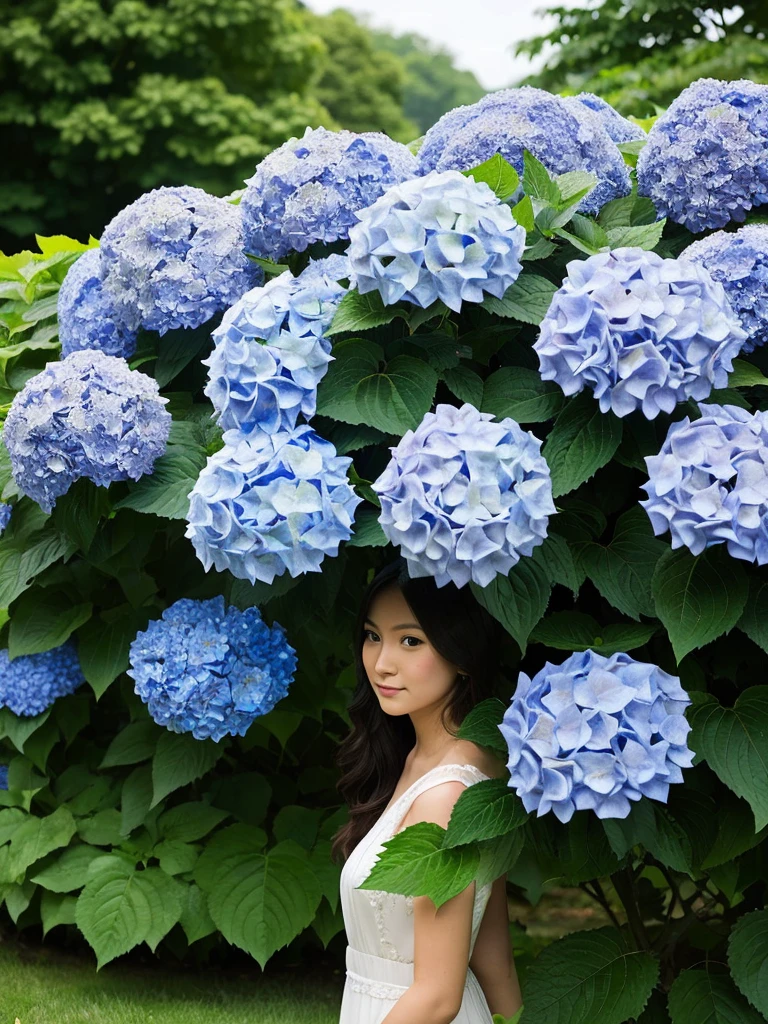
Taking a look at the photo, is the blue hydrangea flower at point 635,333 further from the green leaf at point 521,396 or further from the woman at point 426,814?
the woman at point 426,814

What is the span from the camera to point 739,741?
7.79 feet

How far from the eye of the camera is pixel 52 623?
3482 mm

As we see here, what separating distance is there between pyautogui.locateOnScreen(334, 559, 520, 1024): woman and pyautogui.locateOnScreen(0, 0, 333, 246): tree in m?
15.2

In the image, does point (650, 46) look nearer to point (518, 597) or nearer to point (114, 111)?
point (114, 111)

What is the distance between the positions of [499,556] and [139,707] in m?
1.76

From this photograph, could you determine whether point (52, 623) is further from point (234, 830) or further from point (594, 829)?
point (594, 829)

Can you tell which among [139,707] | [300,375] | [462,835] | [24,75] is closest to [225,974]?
[139,707]

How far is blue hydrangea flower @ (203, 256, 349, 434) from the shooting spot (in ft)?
8.11

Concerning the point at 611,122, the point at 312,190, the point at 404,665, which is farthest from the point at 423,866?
the point at 611,122

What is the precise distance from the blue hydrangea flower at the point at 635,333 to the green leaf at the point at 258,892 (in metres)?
1.73

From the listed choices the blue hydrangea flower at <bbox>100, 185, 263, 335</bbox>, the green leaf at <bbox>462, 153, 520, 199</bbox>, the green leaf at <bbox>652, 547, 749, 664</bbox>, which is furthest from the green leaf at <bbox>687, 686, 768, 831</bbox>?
the blue hydrangea flower at <bbox>100, 185, 263, 335</bbox>

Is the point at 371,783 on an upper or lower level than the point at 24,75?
upper

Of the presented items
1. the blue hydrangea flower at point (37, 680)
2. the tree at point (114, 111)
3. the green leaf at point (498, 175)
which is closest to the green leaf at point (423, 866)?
the green leaf at point (498, 175)

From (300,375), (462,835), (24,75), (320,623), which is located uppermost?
(300,375)
